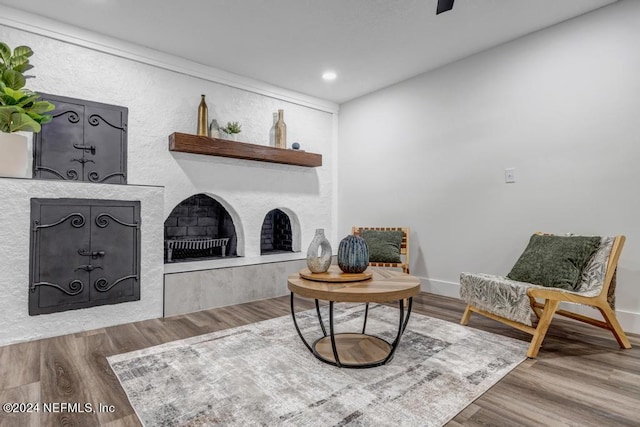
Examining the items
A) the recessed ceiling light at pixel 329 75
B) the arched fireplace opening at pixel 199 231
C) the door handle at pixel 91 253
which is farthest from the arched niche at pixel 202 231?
the recessed ceiling light at pixel 329 75

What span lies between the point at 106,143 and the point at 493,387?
3273 millimetres

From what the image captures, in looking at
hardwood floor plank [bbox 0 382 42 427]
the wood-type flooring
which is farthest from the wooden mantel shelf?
hardwood floor plank [bbox 0 382 42 427]

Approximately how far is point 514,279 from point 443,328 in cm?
63

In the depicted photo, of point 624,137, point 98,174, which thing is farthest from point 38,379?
point 624,137

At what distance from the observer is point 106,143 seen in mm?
2941

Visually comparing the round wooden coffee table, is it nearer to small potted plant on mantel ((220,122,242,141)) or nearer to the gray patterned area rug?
A: the gray patterned area rug

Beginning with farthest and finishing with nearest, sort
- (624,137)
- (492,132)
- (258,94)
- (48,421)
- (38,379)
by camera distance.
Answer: (258,94), (492,132), (624,137), (38,379), (48,421)

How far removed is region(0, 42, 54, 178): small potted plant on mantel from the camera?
2221 millimetres

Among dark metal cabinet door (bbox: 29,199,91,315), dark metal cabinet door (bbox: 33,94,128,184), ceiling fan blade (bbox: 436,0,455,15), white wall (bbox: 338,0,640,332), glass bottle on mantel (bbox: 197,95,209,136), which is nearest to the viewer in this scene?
ceiling fan blade (bbox: 436,0,455,15)

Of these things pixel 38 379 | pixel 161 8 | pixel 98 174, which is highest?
pixel 161 8

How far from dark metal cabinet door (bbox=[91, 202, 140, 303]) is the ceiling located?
146 centimetres

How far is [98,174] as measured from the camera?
2.90m

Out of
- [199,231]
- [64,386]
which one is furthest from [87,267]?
[199,231]

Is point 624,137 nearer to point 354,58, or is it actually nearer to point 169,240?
point 354,58
